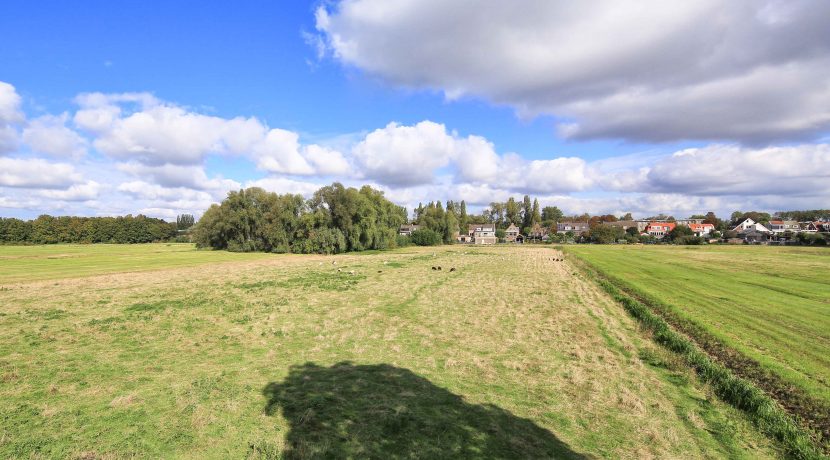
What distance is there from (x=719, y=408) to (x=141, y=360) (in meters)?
15.4

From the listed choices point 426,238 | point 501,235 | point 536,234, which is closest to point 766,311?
point 426,238

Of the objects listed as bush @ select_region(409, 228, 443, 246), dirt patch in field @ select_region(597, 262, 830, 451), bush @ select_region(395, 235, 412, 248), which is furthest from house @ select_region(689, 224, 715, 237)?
dirt patch in field @ select_region(597, 262, 830, 451)

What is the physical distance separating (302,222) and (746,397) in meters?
73.3

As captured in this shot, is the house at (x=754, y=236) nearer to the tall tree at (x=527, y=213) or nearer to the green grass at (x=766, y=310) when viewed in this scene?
the tall tree at (x=527, y=213)

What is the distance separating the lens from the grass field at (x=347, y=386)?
6.88 meters

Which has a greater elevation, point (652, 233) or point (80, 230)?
point (80, 230)

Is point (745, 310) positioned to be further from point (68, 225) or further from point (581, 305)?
point (68, 225)

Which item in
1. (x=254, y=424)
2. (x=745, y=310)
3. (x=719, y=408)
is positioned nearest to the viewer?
(x=254, y=424)

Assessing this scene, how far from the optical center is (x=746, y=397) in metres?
8.93

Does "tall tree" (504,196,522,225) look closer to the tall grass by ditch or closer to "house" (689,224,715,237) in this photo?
"house" (689,224,715,237)

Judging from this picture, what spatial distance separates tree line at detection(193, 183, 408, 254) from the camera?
Result: 74.8 metres

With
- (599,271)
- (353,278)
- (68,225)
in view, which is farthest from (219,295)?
(68,225)

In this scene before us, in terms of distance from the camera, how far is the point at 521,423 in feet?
25.2

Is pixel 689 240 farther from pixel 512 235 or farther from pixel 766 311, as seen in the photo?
pixel 766 311
